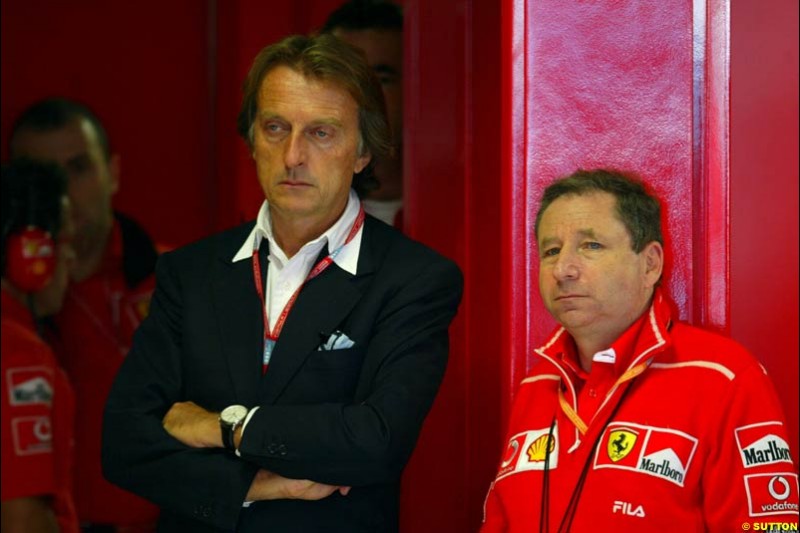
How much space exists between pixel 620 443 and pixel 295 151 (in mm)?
866

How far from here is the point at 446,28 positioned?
3453mm

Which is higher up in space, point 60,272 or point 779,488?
point 60,272

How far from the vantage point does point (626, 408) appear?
2.47 m

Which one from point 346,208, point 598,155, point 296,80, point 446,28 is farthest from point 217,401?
point 446,28

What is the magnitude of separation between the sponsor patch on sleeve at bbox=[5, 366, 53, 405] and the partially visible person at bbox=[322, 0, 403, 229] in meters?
1.07

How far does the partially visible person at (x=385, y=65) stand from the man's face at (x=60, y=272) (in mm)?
1269

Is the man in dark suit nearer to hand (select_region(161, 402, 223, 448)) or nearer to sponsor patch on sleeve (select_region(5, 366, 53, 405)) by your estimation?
hand (select_region(161, 402, 223, 448))

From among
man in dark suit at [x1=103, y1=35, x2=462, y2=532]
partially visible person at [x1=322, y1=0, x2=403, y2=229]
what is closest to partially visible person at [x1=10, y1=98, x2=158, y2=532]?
partially visible person at [x1=322, y1=0, x2=403, y2=229]

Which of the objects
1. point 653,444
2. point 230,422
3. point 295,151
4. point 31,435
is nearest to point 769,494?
point 653,444

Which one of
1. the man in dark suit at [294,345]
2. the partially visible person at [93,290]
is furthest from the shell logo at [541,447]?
the partially visible person at [93,290]

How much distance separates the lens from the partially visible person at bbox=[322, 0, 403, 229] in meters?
3.58

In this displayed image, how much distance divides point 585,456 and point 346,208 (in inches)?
29.1

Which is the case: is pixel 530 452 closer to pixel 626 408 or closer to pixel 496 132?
pixel 626 408

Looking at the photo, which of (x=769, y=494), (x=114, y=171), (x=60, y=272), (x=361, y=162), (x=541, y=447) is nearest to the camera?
(x=769, y=494)
